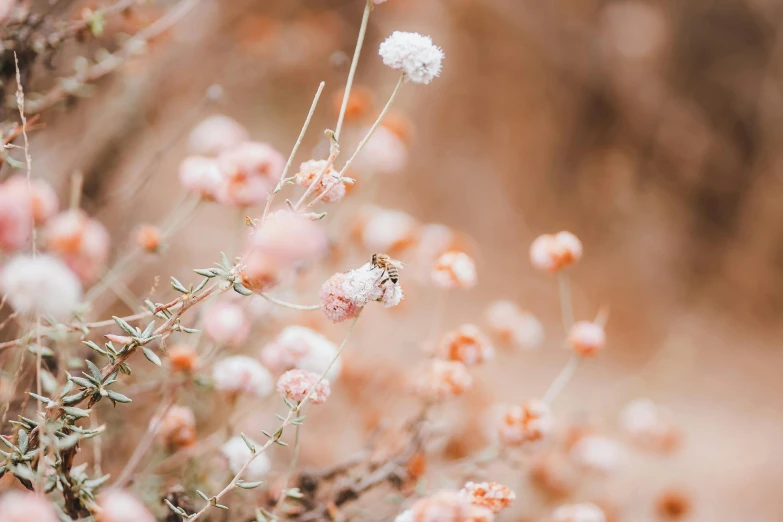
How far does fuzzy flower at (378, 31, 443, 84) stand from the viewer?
52cm

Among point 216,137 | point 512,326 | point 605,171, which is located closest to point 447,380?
point 512,326

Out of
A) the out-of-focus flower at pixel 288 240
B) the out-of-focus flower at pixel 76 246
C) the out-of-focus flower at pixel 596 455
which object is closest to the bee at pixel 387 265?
the out-of-focus flower at pixel 288 240

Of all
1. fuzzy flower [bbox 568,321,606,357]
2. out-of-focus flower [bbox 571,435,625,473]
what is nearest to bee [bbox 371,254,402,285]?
fuzzy flower [bbox 568,321,606,357]

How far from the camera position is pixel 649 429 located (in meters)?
1.04

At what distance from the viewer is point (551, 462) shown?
1.03 metres

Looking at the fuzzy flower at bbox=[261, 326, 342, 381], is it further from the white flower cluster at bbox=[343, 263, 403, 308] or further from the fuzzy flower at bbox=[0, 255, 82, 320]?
the fuzzy flower at bbox=[0, 255, 82, 320]

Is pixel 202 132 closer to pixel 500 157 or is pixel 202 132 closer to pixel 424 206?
pixel 424 206

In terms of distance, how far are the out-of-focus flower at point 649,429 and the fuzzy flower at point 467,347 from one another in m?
→ 0.48

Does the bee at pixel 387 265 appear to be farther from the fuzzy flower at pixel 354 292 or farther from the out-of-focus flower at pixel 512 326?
the out-of-focus flower at pixel 512 326

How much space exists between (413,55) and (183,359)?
44 centimetres

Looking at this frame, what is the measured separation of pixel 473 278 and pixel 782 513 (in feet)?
3.82

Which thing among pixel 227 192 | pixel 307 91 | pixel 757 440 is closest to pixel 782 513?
pixel 757 440

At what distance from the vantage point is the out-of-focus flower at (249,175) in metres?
0.61

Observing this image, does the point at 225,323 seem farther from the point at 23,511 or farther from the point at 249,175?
the point at 23,511
